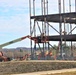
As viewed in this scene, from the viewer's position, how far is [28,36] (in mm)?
70938

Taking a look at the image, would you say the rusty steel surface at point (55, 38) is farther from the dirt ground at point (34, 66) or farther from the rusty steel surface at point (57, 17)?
the dirt ground at point (34, 66)

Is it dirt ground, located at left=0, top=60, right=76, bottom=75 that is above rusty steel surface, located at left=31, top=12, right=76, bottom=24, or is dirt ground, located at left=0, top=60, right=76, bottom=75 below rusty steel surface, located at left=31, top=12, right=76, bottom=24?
below

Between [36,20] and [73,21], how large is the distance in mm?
8430

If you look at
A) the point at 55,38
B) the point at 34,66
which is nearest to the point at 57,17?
the point at 55,38

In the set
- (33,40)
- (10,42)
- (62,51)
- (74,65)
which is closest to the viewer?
(74,65)

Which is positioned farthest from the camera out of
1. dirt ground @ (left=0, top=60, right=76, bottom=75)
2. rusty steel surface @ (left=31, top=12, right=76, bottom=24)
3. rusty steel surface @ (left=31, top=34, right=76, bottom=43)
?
rusty steel surface @ (left=31, top=34, right=76, bottom=43)

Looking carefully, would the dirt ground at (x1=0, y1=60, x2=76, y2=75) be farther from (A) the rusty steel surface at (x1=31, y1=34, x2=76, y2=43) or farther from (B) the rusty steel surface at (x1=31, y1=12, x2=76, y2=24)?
(B) the rusty steel surface at (x1=31, y1=12, x2=76, y2=24)

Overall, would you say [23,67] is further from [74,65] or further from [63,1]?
[63,1]

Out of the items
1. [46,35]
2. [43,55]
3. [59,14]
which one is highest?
[59,14]

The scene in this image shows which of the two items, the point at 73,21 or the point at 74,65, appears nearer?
the point at 74,65

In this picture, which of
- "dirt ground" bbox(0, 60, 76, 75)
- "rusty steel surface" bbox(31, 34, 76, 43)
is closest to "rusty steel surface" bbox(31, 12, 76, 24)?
"rusty steel surface" bbox(31, 34, 76, 43)

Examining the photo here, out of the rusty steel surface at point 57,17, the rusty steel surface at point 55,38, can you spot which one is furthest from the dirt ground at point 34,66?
the rusty steel surface at point 57,17

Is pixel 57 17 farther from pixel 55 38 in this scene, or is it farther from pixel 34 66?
pixel 34 66

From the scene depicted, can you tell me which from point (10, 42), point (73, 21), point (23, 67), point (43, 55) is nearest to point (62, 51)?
point (43, 55)
